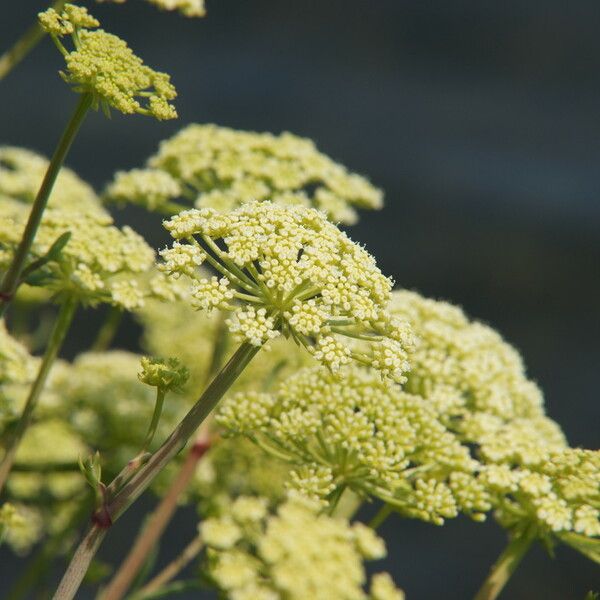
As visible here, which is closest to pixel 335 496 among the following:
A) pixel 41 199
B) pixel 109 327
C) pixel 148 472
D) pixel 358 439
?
pixel 358 439

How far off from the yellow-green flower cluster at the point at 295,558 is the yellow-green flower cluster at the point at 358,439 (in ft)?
0.31

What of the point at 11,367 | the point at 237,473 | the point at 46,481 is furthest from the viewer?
the point at 46,481

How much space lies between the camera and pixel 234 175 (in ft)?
4.63

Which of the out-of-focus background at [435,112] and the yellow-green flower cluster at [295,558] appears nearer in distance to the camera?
the yellow-green flower cluster at [295,558]

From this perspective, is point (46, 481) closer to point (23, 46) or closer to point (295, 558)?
point (23, 46)

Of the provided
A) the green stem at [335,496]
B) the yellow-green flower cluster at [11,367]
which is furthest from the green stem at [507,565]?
the yellow-green flower cluster at [11,367]

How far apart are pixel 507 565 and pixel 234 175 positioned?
693 millimetres

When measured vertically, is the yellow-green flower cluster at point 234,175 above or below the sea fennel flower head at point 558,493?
above

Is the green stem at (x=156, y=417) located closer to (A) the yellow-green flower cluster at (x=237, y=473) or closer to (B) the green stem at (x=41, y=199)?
(B) the green stem at (x=41, y=199)

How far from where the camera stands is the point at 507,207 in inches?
119

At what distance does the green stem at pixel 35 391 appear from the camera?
3.56ft

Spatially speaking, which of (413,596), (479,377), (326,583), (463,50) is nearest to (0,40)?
(463,50)

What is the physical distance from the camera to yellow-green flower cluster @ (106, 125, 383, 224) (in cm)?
141

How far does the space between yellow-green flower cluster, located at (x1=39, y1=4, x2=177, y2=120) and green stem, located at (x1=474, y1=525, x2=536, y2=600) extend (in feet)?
2.19
